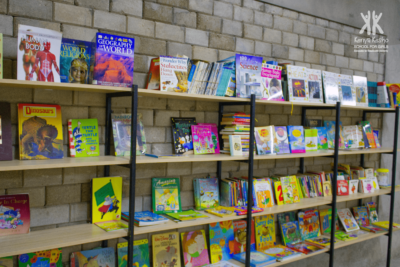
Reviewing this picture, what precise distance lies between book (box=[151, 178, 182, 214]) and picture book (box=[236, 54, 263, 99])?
2.78 ft

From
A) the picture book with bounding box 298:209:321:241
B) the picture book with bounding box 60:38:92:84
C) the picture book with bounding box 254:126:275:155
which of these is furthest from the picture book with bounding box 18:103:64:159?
the picture book with bounding box 298:209:321:241

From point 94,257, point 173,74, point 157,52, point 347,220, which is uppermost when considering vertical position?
point 157,52

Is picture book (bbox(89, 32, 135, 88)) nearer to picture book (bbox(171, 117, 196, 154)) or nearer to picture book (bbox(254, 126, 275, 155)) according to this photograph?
picture book (bbox(171, 117, 196, 154))

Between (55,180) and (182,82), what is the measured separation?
3.42ft

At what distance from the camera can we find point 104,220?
7.40ft

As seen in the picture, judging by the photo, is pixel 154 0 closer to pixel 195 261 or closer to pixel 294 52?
pixel 294 52

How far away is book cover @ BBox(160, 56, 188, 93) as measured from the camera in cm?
222

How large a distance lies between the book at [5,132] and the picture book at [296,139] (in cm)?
219

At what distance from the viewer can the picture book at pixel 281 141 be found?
2.91 m

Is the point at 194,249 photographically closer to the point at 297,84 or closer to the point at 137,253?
the point at 137,253

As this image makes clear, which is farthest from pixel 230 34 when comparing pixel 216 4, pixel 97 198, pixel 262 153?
pixel 97 198

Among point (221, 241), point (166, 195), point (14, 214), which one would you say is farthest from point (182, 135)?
point (14, 214)

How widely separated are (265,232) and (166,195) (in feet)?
3.58

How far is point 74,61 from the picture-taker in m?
2.00
